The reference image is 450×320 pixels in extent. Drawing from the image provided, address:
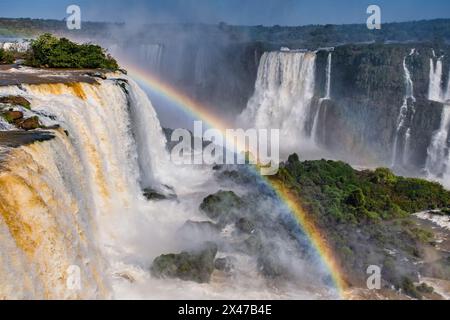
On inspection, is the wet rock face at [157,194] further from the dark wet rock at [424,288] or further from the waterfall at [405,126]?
the waterfall at [405,126]

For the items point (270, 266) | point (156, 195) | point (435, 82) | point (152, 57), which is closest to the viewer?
point (270, 266)

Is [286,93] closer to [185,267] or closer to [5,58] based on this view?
[5,58]

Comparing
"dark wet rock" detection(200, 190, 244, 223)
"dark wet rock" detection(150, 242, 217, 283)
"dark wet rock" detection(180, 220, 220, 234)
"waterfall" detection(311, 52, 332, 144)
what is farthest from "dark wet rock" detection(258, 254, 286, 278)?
"waterfall" detection(311, 52, 332, 144)

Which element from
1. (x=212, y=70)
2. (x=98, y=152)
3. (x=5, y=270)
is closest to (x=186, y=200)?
(x=98, y=152)

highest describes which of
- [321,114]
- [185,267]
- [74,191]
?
[321,114]

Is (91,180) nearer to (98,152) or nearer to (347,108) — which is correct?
(98,152)

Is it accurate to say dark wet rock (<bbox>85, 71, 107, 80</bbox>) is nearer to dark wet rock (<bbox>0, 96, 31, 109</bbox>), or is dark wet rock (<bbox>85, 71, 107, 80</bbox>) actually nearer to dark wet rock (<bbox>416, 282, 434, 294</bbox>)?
dark wet rock (<bbox>0, 96, 31, 109</bbox>)

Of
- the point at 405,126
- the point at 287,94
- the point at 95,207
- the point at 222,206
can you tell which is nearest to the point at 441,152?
the point at 405,126
